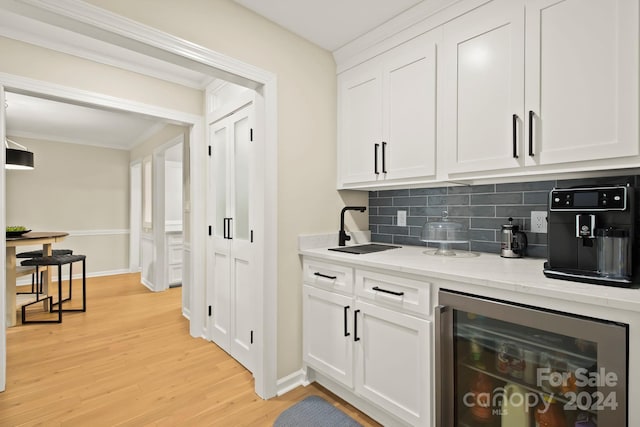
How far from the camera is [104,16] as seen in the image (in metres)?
1.38

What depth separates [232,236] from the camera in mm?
2580

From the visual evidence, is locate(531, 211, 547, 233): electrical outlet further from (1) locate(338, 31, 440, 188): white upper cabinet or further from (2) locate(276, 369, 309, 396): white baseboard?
(2) locate(276, 369, 309, 396): white baseboard

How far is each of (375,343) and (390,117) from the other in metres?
1.46

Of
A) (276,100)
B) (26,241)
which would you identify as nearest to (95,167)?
(26,241)

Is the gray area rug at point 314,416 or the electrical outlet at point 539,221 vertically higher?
the electrical outlet at point 539,221

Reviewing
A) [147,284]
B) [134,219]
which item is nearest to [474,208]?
[147,284]

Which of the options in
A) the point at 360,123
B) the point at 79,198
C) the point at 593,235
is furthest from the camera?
the point at 79,198

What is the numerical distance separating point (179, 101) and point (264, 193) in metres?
1.74

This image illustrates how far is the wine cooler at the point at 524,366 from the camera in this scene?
101 cm

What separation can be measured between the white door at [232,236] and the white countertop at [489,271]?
59 centimetres

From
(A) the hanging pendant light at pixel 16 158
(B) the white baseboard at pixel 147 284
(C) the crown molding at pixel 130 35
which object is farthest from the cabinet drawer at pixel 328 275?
(B) the white baseboard at pixel 147 284

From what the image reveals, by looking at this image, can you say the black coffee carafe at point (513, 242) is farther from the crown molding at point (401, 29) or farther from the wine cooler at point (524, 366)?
the crown molding at point (401, 29)

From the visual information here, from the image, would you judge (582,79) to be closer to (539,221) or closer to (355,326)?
(539,221)

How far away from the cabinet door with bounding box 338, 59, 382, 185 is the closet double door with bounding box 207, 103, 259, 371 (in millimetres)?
717
